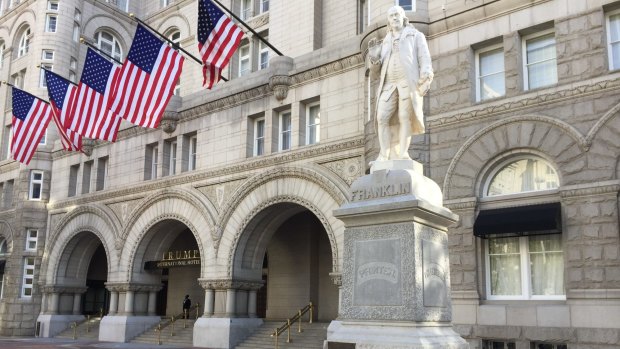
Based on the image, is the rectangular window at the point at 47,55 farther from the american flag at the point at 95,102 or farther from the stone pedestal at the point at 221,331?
the stone pedestal at the point at 221,331

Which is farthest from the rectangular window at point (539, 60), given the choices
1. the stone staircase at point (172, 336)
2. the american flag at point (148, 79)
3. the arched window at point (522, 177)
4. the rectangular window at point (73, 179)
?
the rectangular window at point (73, 179)

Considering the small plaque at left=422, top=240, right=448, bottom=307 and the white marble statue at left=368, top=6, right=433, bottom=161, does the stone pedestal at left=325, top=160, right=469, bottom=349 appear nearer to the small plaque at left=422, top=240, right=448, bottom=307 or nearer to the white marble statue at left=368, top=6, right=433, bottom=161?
the small plaque at left=422, top=240, right=448, bottom=307

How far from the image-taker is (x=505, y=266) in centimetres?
1605

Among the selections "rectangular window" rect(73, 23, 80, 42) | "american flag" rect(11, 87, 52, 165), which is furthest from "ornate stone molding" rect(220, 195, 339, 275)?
"rectangular window" rect(73, 23, 80, 42)

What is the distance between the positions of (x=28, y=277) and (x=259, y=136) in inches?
678

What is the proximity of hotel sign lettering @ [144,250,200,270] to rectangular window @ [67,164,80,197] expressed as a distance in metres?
7.65

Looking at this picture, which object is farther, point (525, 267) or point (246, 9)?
point (246, 9)

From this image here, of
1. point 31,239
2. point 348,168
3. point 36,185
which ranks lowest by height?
point 31,239

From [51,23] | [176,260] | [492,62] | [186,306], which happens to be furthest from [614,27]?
[51,23]

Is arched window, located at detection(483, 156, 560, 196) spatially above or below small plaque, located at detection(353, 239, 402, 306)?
above

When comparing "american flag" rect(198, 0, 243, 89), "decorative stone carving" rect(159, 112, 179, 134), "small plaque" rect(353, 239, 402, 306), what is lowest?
"small plaque" rect(353, 239, 402, 306)

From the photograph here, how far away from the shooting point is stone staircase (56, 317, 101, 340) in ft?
96.6

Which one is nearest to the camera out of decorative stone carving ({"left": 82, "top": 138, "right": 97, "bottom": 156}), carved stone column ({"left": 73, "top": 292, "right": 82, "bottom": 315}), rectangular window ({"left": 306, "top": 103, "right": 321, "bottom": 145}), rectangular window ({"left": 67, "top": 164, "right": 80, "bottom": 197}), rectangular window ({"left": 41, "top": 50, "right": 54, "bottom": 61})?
rectangular window ({"left": 306, "top": 103, "right": 321, "bottom": 145})

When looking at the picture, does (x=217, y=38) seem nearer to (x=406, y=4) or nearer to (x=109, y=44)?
(x=406, y=4)
